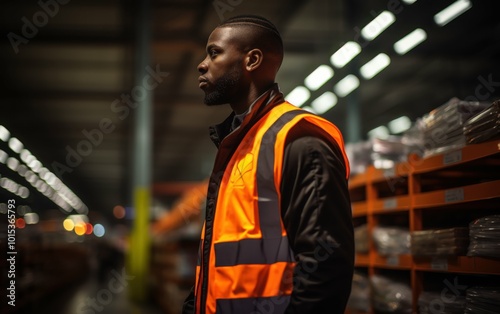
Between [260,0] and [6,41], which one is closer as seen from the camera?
[260,0]

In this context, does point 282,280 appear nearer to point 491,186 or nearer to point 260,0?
point 491,186

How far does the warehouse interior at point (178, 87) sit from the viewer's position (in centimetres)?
615

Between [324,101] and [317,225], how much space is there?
11.6 meters

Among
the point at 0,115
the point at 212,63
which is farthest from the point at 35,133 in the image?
the point at 212,63

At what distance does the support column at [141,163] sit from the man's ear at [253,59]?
1046 cm

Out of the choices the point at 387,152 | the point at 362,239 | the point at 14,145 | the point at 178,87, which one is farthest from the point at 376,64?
the point at 14,145

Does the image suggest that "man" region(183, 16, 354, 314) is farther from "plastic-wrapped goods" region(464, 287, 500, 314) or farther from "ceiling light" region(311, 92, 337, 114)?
"ceiling light" region(311, 92, 337, 114)

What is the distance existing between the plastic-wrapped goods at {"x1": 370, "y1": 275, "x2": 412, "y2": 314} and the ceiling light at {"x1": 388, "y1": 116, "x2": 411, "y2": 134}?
15.4 m

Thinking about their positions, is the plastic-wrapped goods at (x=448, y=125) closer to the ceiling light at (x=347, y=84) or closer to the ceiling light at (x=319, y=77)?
the ceiling light at (x=319, y=77)

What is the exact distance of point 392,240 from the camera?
436 centimetres

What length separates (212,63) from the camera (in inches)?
93.7

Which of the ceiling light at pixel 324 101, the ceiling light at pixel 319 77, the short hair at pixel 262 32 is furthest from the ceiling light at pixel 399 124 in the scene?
Result: the short hair at pixel 262 32

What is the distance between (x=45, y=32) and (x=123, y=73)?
3919 millimetres

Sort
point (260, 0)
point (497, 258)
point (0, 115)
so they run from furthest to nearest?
point (0, 115) < point (260, 0) < point (497, 258)
